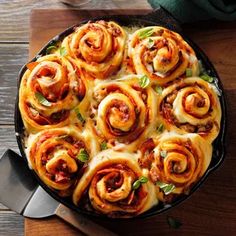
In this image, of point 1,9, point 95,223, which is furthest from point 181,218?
point 1,9

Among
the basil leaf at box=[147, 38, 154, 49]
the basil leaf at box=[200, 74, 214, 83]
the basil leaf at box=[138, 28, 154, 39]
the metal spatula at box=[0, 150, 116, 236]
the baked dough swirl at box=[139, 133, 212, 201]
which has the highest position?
the basil leaf at box=[138, 28, 154, 39]

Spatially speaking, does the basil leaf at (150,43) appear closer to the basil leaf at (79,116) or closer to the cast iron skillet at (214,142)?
the cast iron skillet at (214,142)

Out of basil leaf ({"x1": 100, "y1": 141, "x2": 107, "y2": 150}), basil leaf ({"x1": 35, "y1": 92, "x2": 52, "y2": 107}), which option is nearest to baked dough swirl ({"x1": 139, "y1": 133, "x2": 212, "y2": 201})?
basil leaf ({"x1": 100, "y1": 141, "x2": 107, "y2": 150})

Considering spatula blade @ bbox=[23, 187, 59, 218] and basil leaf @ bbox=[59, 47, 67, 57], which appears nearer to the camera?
basil leaf @ bbox=[59, 47, 67, 57]

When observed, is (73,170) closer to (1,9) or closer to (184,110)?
(184,110)

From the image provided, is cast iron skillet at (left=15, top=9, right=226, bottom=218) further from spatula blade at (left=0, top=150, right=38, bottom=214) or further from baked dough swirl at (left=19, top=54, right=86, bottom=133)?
spatula blade at (left=0, top=150, right=38, bottom=214)

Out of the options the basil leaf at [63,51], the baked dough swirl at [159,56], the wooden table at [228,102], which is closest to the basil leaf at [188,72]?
the baked dough swirl at [159,56]

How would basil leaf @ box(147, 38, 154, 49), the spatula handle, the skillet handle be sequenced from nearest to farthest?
basil leaf @ box(147, 38, 154, 49)
the spatula handle
the skillet handle
